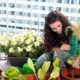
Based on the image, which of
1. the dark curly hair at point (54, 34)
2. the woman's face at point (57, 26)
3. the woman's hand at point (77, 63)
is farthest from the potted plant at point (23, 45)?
the woman's hand at point (77, 63)

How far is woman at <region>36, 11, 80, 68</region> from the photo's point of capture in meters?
1.67

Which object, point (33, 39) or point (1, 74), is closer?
point (1, 74)

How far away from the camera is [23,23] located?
7.84 ft

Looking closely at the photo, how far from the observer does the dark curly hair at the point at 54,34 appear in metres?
1.78

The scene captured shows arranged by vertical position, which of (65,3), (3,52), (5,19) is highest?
(65,3)

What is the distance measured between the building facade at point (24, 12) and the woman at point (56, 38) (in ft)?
1.51

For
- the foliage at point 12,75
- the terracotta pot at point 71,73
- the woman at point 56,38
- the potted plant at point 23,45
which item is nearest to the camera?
the foliage at point 12,75

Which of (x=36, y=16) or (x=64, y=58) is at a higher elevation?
(x=36, y=16)

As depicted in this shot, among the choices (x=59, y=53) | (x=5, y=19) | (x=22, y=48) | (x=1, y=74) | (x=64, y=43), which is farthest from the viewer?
(x=5, y=19)

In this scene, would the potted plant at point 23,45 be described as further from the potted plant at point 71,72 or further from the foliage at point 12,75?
the foliage at point 12,75

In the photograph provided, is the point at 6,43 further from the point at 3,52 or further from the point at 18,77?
the point at 18,77

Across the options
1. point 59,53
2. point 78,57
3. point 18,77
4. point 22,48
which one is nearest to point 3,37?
point 22,48

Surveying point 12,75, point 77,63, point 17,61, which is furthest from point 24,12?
point 12,75

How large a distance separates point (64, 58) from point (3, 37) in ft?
2.71
